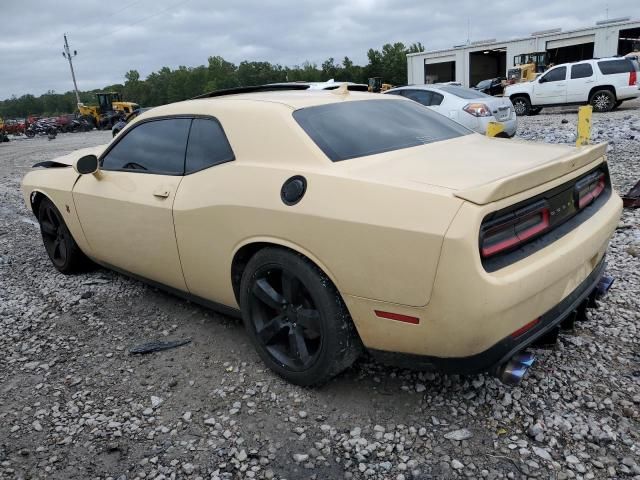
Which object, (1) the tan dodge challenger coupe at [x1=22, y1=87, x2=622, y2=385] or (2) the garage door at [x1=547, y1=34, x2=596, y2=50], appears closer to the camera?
(1) the tan dodge challenger coupe at [x1=22, y1=87, x2=622, y2=385]

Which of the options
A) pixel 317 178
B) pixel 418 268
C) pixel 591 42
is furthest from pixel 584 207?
pixel 591 42

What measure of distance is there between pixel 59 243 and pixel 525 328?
13.5 feet

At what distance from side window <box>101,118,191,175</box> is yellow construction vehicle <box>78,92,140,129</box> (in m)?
35.0

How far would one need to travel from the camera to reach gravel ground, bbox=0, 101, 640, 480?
7.39ft

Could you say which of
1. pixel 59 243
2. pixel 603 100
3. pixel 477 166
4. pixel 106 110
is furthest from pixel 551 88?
pixel 106 110

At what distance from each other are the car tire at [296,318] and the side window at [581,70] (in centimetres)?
1765

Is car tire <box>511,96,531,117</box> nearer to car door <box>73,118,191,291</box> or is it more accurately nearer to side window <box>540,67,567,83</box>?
side window <box>540,67,567,83</box>


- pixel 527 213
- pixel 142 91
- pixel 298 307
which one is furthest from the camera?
pixel 142 91

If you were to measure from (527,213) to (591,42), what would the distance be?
3835 cm

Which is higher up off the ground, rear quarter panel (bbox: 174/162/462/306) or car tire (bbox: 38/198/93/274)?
rear quarter panel (bbox: 174/162/462/306)

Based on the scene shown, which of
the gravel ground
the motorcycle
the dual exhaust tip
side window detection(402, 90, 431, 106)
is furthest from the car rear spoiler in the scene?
the motorcycle

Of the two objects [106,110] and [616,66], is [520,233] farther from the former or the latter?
[106,110]

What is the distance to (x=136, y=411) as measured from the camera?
2.72 m

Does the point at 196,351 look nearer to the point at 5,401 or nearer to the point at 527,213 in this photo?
the point at 5,401
